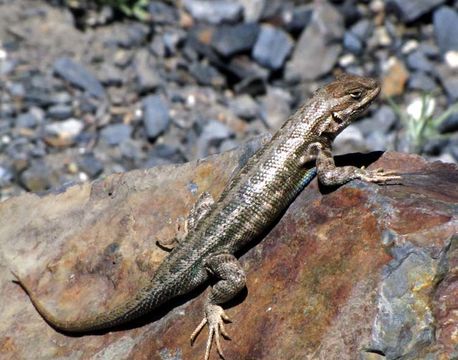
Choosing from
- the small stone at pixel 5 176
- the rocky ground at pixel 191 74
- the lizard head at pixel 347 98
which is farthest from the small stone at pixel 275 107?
the lizard head at pixel 347 98

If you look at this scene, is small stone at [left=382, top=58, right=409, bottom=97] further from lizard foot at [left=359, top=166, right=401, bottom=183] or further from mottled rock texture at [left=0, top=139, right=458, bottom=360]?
lizard foot at [left=359, top=166, right=401, bottom=183]

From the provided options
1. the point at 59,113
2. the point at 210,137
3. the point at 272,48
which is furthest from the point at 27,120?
the point at 272,48

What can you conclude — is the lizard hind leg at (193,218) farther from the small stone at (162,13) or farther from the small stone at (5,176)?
the small stone at (162,13)

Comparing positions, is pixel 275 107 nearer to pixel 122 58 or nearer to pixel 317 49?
pixel 317 49

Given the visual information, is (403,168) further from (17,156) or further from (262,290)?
(17,156)

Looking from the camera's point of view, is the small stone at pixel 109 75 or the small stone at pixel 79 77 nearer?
the small stone at pixel 79 77

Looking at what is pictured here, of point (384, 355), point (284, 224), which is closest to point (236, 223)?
point (284, 224)
